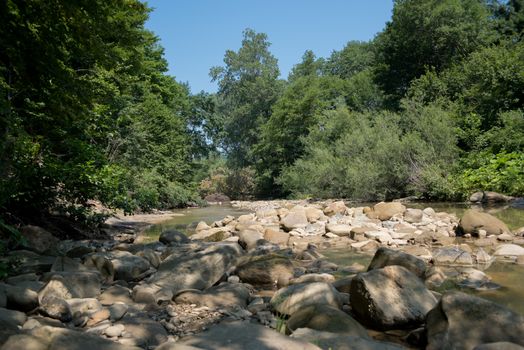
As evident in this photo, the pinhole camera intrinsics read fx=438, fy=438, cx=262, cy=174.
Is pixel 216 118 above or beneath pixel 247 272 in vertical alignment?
above

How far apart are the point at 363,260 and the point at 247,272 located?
285 cm

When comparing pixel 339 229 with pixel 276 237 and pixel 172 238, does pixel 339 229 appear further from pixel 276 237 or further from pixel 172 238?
pixel 172 238

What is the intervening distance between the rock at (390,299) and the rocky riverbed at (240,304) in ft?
0.03

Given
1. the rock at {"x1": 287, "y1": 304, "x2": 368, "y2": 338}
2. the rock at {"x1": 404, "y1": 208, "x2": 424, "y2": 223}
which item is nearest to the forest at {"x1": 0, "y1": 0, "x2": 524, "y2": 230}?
the rock at {"x1": 287, "y1": 304, "x2": 368, "y2": 338}

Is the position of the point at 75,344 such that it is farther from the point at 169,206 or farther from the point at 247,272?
the point at 169,206

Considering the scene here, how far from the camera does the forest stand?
6.28 m

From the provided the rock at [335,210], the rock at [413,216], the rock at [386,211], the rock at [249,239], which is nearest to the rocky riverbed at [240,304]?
the rock at [249,239]

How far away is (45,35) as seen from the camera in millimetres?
5844

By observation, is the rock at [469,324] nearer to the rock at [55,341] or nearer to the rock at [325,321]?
the rock at [325,321]

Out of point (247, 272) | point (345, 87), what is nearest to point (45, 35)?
point (247, 272)

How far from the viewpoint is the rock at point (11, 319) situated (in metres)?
2.95

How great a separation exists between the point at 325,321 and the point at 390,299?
0.87 m

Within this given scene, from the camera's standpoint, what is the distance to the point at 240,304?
4.86 m

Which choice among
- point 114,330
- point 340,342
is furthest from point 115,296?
point 340,342
